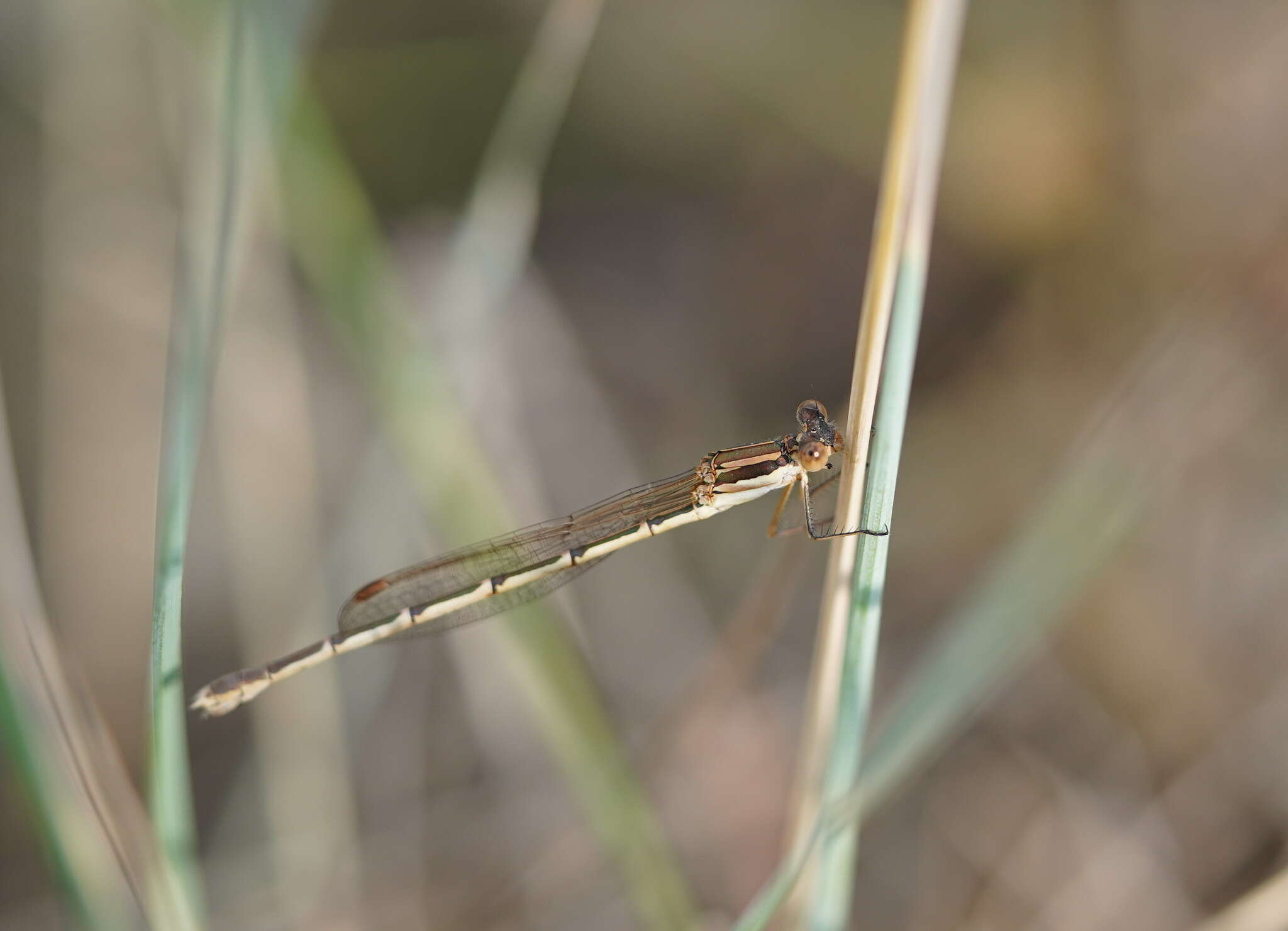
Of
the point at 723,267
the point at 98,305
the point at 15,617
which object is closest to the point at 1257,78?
the point at 723,267

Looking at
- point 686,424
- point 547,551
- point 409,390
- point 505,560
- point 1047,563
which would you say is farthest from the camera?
point 686,424

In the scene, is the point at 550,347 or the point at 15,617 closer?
the point at 15,617

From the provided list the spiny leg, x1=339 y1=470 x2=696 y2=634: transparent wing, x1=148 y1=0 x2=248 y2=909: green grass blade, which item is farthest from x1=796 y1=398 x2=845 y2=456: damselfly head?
x1=148 y1=0 x2=248 y2=909: green grass blade

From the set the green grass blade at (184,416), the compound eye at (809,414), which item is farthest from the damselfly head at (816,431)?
the green grass blade at (184,416)

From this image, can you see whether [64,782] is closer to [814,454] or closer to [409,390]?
[409,390]

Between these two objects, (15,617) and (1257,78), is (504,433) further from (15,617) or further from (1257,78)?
(1257,78)

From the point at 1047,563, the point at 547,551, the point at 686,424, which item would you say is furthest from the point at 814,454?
the point at 686,424
